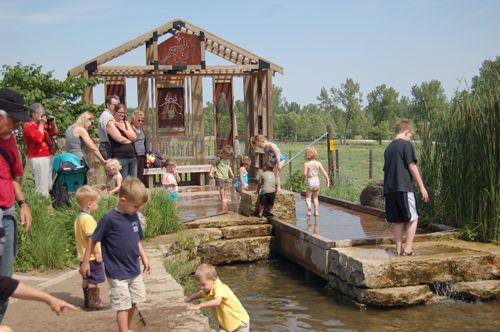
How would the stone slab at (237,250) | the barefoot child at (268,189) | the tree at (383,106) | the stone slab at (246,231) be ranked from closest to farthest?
the stone slab at (237,250) → the stone slab at (246,231) → the barefoot child at (268,189) → the tree at (383,106)

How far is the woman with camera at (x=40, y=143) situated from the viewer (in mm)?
7285

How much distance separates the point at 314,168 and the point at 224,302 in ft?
15.4

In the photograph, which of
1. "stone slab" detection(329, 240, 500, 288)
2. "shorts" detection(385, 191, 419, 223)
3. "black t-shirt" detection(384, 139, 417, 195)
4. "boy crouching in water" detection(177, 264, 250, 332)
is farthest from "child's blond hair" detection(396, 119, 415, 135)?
"boy crouching in water" detection(177, 264, 250, 332)

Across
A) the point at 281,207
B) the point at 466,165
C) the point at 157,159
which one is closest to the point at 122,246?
the point at 281,207

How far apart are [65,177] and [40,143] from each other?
996mm

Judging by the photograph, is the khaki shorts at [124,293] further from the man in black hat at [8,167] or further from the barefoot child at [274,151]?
the barefoot child at [274,151]

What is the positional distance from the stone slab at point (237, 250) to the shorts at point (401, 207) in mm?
2667

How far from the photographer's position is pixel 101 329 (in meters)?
4.07

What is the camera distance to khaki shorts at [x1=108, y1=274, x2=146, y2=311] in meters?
3.76

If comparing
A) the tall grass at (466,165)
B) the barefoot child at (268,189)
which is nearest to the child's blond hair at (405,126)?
the tall grass at (466,165)

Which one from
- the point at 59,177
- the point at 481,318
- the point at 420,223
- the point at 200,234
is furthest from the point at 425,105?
the point at 59,177

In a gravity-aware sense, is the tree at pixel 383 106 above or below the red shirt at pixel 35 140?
above

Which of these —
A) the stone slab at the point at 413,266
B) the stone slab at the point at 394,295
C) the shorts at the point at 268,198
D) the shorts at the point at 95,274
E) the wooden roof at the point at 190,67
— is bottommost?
the stone slab at the point at 394,295

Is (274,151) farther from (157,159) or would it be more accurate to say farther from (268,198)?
(157,159)
